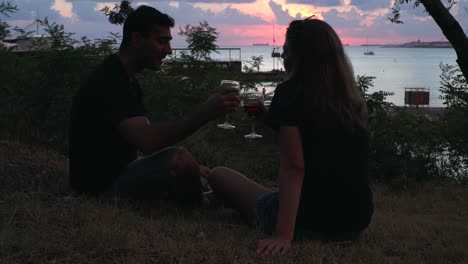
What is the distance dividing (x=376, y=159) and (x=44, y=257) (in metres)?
6.46

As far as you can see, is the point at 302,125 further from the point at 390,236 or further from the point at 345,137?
the point at 390,236

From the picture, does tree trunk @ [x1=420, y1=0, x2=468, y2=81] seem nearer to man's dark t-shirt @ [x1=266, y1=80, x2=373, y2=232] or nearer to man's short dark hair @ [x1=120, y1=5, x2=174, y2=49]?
man's short dark hair @ [x1=120, y1=5, x2=174, y2=49]

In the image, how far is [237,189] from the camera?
416 cm

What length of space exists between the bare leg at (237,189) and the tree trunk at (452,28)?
21.6 ft

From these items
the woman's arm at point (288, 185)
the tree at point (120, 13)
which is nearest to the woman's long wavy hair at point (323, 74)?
the woman's arm at point (288, 185)

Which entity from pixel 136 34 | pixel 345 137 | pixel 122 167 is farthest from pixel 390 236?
pixel 136 34

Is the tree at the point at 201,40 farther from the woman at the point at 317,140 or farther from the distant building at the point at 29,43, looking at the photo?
the woman at the point at 317,140

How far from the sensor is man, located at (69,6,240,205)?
3.89m

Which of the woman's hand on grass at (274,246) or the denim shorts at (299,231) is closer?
the woman's hand on grass at (274,246)

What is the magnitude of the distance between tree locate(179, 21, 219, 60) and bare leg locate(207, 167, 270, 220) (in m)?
6.77

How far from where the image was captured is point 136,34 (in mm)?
4059

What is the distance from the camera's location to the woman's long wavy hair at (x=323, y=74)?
130 inches

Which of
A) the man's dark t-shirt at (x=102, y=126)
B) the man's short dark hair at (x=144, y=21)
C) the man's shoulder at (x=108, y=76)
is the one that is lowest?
the man's dark t-shirt at (x=102, y=126)

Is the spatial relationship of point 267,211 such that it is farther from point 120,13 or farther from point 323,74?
point 120,13
